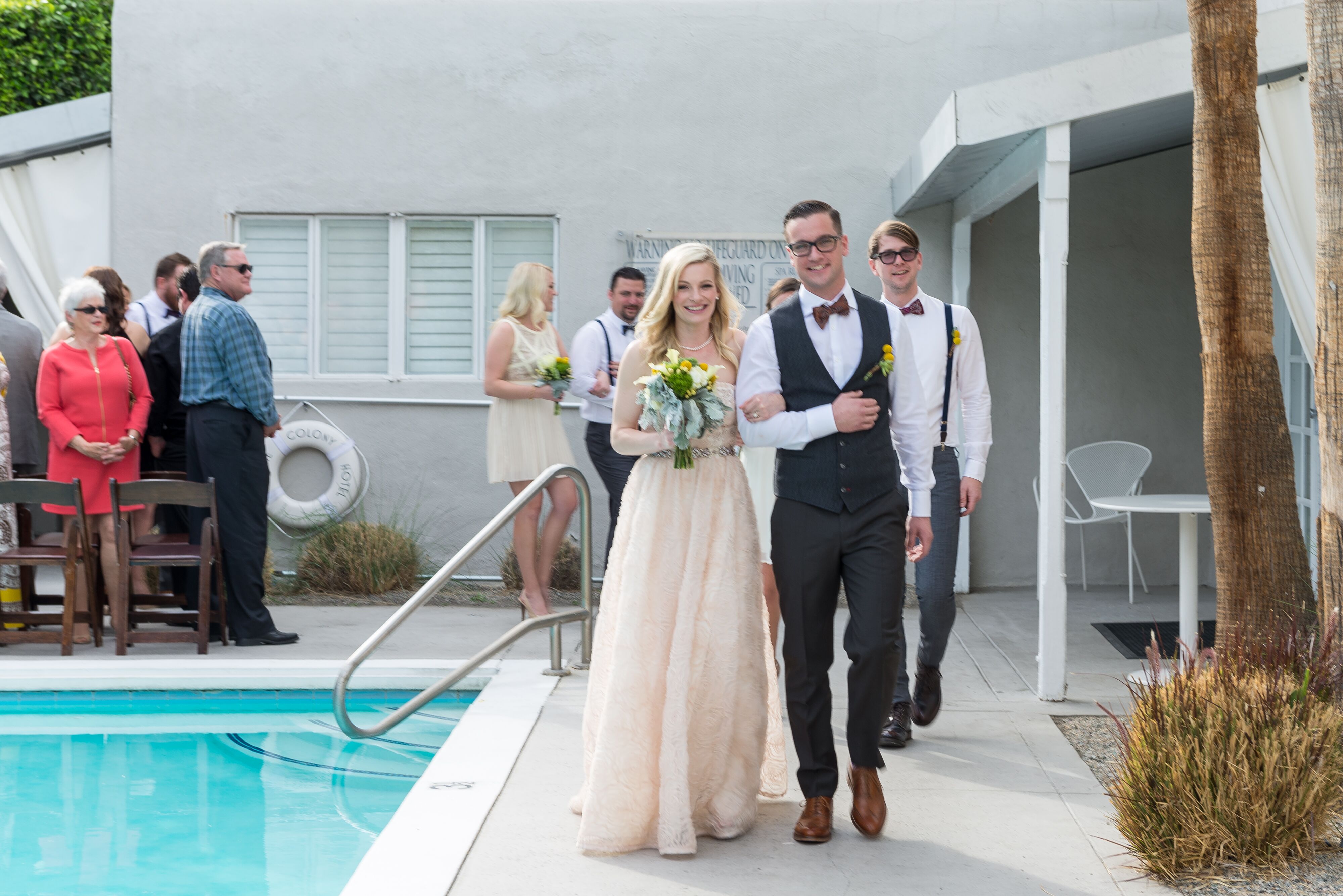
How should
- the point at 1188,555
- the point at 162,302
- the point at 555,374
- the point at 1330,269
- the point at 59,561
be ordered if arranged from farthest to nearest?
1. the point at 162,302
2. the point at 59,561
3. the point at 555,374
4. the point at 1188,555
5. the point at 1330,269

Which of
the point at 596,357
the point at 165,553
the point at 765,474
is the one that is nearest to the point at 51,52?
the point at 165,553

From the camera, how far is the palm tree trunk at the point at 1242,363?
15.0 ft

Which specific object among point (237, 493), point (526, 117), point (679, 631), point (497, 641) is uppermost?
point (526, 117)

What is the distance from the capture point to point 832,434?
11.8ft

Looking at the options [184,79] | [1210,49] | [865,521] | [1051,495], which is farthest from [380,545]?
[1210,49]

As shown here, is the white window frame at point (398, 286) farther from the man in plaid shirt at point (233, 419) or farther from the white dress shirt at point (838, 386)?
the white dress shirt at point (838, 386)

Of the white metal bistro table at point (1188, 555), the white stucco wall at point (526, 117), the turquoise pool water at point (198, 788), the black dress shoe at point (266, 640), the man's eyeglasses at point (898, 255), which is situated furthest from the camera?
the white stucco wall at point (526, 117)

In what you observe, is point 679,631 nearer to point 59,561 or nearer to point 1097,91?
point 1097,91

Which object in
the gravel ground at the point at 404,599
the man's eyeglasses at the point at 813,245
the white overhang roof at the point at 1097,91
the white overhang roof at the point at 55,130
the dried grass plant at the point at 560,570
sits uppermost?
the white overhang roof at the point at 55,130

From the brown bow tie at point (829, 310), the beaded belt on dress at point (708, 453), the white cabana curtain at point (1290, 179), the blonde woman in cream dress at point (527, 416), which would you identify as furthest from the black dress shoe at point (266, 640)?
the white cabana curtain at point (1290, 179)

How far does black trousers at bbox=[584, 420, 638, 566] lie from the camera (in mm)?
6379

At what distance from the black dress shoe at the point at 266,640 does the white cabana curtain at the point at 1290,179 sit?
16.7ft

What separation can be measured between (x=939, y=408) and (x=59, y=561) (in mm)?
4624

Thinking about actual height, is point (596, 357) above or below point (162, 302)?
below
